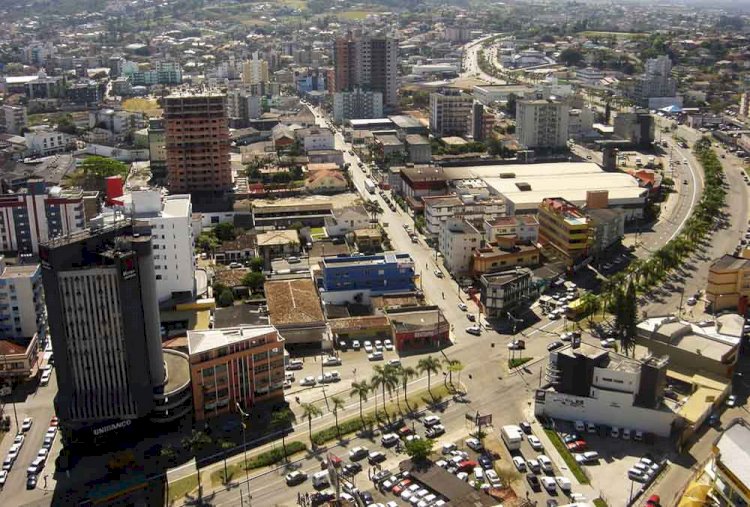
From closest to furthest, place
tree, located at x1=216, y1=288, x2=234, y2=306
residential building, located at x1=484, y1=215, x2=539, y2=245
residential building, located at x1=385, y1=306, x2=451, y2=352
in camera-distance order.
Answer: residential building, located at x1=385, y1=306, x2=451, y2=352
tree, located at x1=216, y1=288, x2=234, y2=306
residential building, located at x1=484, y1=215, x2=539, y2=245

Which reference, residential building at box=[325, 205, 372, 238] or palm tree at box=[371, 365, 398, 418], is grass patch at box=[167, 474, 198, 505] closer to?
palm tree at box=[371, 365, 398, 418]

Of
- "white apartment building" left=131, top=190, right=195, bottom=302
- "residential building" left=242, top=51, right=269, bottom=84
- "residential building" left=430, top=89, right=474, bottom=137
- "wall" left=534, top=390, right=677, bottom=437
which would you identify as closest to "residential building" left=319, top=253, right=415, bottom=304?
"white apartment building" left=131, top=190, right=195, bottom=302

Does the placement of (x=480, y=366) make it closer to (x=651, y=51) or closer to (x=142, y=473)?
(x=142, y=473)

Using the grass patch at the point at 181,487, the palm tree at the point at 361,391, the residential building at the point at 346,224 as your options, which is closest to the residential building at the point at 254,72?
the residential building at the point at 346,224

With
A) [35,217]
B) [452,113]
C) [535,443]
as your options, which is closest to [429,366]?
[535,443]

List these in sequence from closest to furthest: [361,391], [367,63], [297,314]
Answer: [361,391] < [297,314] < [367,63]

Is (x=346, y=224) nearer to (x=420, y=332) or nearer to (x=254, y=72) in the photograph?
(x=420, y=332)
